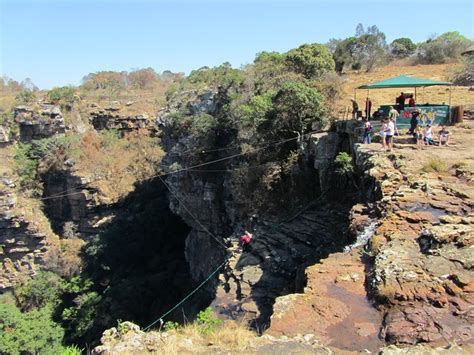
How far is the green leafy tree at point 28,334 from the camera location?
2034 centimetres

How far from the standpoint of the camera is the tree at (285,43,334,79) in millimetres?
21889

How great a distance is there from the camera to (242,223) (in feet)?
58.1

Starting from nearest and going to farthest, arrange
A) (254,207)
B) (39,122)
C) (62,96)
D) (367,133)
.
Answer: (367,133)
(254,207)
(39,122)
(62,96)

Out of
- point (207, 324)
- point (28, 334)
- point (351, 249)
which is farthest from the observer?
point (28, 334)

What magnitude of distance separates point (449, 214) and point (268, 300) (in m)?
4.71

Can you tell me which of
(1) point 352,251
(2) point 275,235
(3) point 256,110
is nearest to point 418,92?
(3) point 256,110

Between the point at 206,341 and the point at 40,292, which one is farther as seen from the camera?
the point at 40,292

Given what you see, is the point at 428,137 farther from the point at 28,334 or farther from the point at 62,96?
the point at 62,96

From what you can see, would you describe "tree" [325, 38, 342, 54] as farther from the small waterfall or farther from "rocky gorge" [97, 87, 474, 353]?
the small waterfall

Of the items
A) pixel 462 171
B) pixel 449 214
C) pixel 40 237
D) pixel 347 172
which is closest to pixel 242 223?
pixel 347 172

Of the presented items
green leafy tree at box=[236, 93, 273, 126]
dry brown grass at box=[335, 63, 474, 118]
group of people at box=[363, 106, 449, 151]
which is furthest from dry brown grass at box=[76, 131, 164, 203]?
group of people at box=[363, 106, 449, 151]

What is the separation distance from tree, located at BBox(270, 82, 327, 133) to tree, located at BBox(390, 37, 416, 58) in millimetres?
23969

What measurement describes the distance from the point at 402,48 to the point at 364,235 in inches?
1351

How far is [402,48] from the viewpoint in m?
36.9
